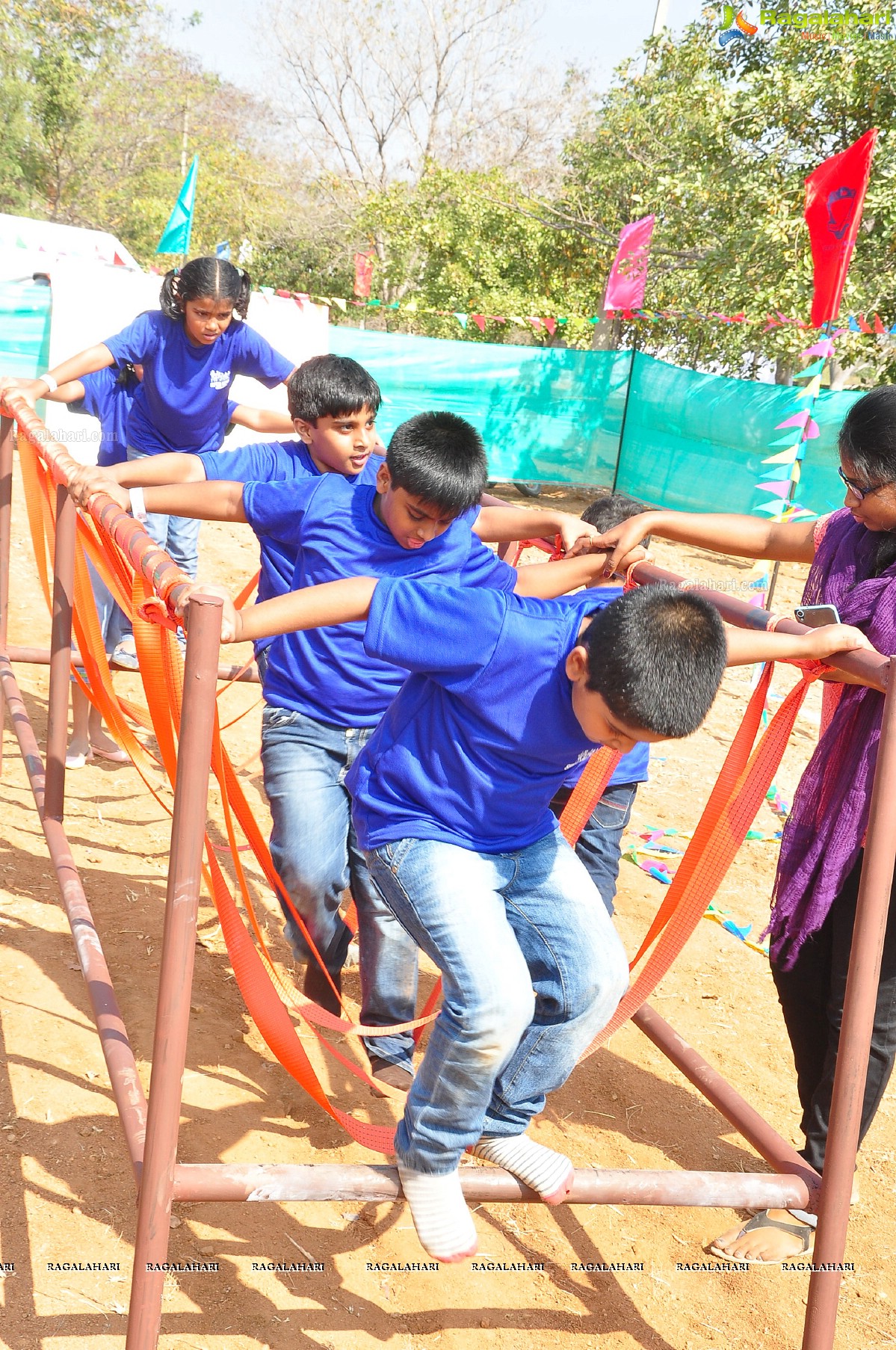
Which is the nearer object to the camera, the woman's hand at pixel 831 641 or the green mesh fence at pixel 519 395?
the woman's hand at pixel 831 641

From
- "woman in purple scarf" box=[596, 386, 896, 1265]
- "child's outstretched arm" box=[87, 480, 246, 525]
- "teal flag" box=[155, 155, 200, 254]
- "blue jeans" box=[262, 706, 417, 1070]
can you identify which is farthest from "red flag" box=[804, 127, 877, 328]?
"teal flag" box=[155, 155, 200, 254]

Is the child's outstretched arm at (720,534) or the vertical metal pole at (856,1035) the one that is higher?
the child's outstretched arm at (720,534)

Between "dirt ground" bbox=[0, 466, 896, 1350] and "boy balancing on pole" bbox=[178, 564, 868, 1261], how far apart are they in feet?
2.02

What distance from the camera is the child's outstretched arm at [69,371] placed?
133 inches

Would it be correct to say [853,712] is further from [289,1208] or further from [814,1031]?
[289,1208]

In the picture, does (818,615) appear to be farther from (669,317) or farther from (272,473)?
(669,317)

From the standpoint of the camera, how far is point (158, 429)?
4422mm

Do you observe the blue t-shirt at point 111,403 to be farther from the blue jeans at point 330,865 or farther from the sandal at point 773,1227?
the sandal at point 773,1227

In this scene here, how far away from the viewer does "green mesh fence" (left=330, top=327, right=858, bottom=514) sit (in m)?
10.3

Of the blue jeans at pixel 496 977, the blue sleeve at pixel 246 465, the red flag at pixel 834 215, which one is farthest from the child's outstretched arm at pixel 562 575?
the red flag at pixel 834 215

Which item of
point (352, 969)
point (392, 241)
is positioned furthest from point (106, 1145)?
point (392, 241)

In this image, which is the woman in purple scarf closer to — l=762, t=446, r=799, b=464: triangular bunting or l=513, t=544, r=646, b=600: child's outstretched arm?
l=513, t=544, r=646, b=600: child's outstretched arm

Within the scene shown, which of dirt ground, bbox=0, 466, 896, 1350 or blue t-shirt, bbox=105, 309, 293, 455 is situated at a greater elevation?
blue t-shirt, bbox=105, 309, 293, 455

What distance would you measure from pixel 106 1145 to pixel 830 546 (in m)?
2.07
